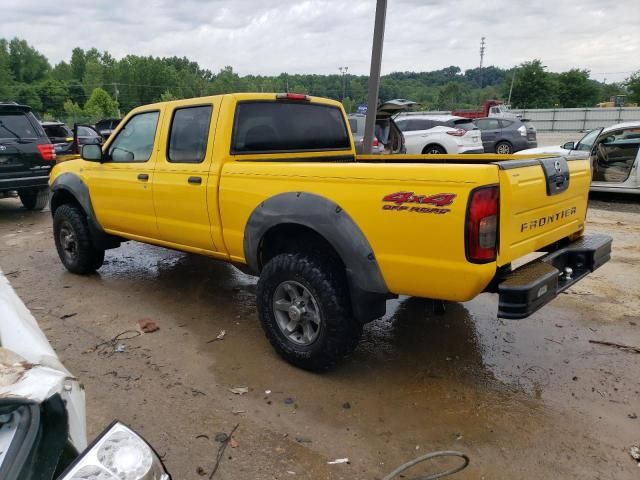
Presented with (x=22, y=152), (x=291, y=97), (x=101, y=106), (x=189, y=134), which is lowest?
(x=22, y=152)

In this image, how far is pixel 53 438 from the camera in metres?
1.27

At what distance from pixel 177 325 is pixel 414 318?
2.10 meters

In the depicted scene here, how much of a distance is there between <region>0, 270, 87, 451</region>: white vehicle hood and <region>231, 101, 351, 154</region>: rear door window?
2.48 m

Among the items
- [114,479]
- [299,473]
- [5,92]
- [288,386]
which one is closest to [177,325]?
[288,386]

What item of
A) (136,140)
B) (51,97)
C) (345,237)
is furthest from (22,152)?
(51,97)

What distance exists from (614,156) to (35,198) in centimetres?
1107

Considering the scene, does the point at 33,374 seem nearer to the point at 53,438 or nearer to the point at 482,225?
the point at 53,438

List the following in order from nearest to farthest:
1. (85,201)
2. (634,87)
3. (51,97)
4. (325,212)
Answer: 1. (325,212)
2. (85,201)
3. (634,87)
4. (51,97)

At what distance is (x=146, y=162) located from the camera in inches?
183

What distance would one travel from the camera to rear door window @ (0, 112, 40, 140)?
8.85 metres

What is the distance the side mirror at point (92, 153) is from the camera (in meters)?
5.04

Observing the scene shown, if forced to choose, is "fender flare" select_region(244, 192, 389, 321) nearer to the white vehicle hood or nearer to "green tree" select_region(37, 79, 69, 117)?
the white vehicle hood

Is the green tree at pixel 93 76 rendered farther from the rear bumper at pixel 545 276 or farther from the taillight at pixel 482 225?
the taillight at pixel 482 225

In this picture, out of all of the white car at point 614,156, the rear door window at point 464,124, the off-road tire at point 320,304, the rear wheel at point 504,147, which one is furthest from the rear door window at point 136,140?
the rear wheel at point 504,147
